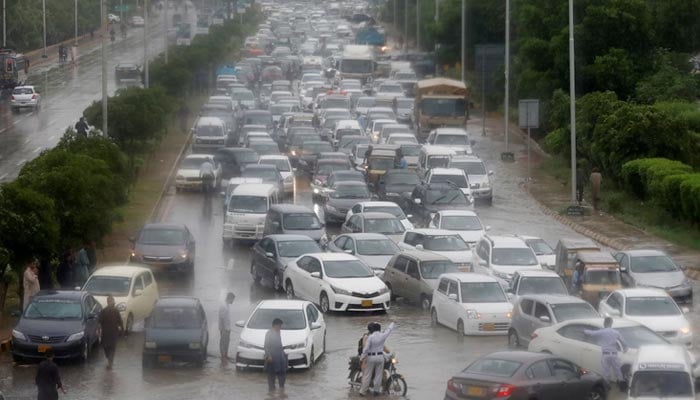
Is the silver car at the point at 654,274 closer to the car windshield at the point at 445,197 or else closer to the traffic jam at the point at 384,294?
the traffic jam at the point at 384,294

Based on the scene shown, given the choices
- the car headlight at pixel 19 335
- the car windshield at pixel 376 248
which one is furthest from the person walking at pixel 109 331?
the car windshield at pixel 376 248

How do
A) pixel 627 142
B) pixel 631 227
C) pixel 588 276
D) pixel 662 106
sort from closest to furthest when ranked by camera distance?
pixel 588 276
pixel 631 227
pixel 627 142
pixel 662 106

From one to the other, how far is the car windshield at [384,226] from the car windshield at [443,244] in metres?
3.30

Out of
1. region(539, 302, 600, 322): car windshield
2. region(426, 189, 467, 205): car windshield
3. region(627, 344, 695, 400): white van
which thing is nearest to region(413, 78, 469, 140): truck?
region(426, 189, 467, 205): car windshield

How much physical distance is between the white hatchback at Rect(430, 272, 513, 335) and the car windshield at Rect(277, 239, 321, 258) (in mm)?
5595

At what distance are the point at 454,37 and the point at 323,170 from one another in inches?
1916

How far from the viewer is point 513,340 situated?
101 feet

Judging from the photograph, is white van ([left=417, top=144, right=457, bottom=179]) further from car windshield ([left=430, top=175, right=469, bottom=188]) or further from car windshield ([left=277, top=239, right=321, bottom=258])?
car windshield ([left=277, top=239, right=321, bottom=258])

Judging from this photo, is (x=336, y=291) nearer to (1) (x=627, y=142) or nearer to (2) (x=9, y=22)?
(1) (x=627, y=142)

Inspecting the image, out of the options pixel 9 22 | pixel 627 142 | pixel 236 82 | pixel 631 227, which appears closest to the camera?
pixel 631 227

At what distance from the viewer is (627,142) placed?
53.3 m

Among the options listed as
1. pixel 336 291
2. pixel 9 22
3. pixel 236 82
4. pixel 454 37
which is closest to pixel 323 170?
pixel 336 291

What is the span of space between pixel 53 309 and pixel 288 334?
4.92 metres

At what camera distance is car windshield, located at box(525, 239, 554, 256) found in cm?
3991
